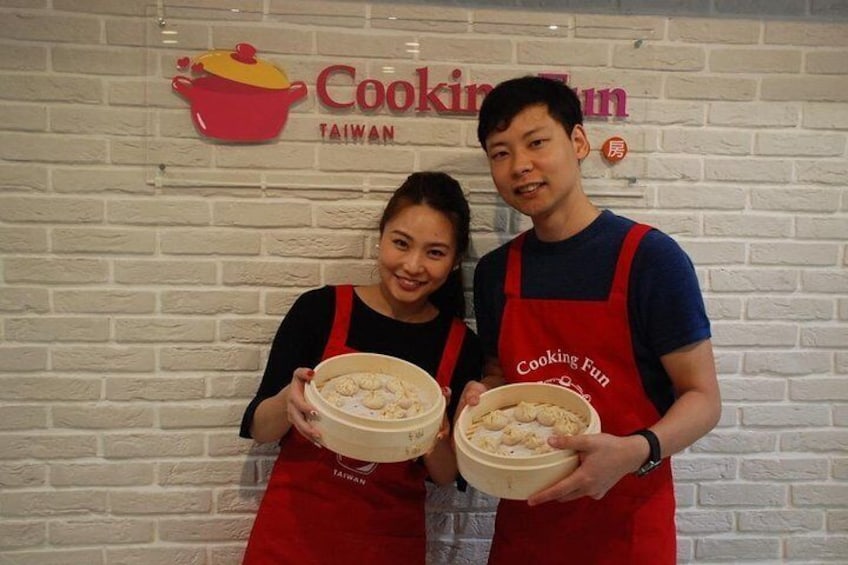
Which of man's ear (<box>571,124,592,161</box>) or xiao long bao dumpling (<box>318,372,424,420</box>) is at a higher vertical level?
man's ear (<box>571,124,592,161</box>)

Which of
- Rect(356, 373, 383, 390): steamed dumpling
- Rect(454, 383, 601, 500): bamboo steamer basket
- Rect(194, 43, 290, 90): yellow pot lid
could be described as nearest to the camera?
Rect(454, 383, 601, 500): bamboo steamer basket

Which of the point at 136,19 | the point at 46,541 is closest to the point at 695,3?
the point at 136,19

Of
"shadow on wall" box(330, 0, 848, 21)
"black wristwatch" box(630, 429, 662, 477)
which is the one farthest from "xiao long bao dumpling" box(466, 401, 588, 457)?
"shadow on wall" box(330, 0, 848, 21)

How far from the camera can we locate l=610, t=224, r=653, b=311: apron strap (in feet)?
4.68

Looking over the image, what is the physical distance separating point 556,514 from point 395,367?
Answer: 48cm

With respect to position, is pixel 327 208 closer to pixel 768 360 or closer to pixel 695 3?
pixel 695 3

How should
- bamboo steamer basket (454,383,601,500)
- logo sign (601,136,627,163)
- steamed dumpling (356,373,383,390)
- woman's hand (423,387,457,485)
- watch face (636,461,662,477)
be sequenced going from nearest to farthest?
bamboo steamer basket (454,383,601,500) → watch face (636,461,662,477) → steamed dumpling (356,373,383,390) → woman's hand (423,387,457,485) → logo sign (601,136,627,163)

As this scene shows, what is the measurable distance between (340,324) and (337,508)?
0.43m

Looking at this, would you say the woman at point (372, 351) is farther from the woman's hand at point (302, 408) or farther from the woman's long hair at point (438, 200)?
the woman's hand at point (302, 408)

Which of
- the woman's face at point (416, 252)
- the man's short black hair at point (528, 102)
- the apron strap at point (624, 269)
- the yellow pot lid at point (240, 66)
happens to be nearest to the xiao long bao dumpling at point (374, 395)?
the woman's face at point (416, 252)

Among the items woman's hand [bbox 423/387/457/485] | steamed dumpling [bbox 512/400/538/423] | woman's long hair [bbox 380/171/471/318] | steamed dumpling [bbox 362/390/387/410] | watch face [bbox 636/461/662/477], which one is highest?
woman's long hair [bbox 380/171/471/318]

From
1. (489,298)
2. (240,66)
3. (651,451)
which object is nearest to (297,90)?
(240,66)

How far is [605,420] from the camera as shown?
4.74 ft

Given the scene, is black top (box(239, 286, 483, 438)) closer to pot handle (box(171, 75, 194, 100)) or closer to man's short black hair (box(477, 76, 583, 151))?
man's short black hair (box(477, 76, 583, 151))
